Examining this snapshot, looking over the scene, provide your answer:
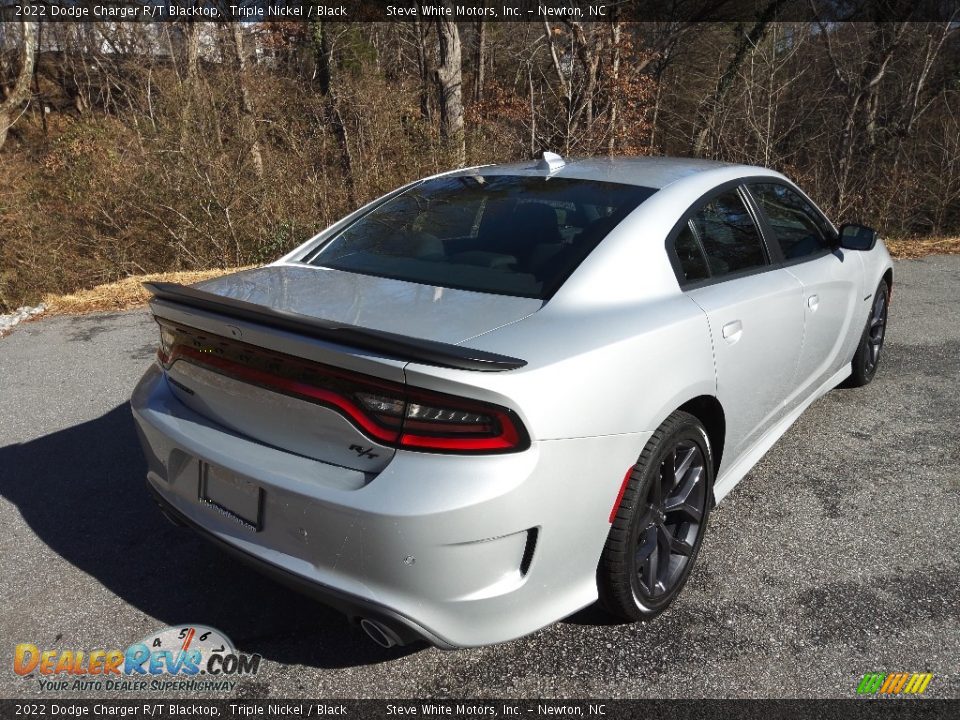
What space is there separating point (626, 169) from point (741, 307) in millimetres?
890

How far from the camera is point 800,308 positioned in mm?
3193

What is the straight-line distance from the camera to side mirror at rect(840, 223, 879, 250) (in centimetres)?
367

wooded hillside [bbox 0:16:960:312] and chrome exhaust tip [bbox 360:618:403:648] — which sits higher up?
wooded hillside [bbox 0:16:960:312]

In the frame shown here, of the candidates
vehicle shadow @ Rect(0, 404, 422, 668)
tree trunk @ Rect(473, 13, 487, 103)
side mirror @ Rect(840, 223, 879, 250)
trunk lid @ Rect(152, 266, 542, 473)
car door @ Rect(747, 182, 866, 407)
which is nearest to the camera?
trunk lid @ Rect(152, 266, 542, 473)

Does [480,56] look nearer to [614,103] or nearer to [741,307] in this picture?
[614,103]

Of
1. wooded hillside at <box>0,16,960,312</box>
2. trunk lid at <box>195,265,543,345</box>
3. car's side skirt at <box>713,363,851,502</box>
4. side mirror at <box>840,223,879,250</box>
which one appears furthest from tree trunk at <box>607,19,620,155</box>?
trunk lid at <box>195,265,543,345</box>

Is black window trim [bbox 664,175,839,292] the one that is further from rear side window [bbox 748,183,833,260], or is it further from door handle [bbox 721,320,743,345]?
door handle [bbox 721,320,743,345]

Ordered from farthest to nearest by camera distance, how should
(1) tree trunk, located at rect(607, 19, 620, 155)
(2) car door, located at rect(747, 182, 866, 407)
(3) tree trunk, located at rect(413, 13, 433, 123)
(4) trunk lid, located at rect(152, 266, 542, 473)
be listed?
1. (1) tree trunk, located at rect(607, 19, 620, 155)
2. (3) tree trunk, located at rect(413, 13, 433, 123)
3. (2) car door, located at rect(747, 182, 866, 407)
4. (4) trunk lid, located at rect(152, 266, 542, 473)

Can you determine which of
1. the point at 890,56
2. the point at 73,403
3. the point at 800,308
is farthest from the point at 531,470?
the point at 890,56

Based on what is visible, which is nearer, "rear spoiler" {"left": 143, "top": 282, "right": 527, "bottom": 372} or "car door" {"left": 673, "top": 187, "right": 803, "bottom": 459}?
"rear spoiler" {"left": 143, "top": 282, "right": 527, "bottom": 372}


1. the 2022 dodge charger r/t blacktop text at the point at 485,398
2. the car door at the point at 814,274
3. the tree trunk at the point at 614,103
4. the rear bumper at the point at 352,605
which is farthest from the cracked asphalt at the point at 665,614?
the tree trunk at the point at 614,103

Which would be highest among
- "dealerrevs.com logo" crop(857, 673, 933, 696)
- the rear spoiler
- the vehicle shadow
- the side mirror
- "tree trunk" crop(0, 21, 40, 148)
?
"tree trunk" crop(0, 21, 40, 148)

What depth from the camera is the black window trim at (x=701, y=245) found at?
260 cm

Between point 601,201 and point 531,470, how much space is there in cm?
138
